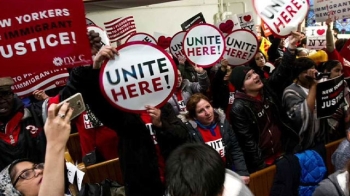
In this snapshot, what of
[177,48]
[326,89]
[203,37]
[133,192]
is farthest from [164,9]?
[133,192]

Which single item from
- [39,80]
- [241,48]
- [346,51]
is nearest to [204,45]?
[241,48]

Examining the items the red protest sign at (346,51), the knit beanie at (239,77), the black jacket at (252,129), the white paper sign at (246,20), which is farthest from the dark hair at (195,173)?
the white paper sign at (246,20)

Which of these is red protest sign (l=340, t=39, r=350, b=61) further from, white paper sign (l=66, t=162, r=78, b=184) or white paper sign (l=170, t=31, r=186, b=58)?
white paper sign (l=66, t=162, r=78, b=184)

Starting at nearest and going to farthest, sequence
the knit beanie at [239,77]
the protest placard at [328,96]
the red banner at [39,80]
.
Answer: the red banner at [39,80] < the protest placard at [328,96] < the knit beanie at [239,77]

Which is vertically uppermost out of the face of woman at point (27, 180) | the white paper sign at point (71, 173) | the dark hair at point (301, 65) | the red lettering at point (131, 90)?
the red lettering at point (131, 90)

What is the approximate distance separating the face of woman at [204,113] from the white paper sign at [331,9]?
154 centimetres

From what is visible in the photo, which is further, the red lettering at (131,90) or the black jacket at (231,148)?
the black jacket at (231,148)

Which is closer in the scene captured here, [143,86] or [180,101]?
[143,86]

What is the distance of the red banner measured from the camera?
1.72m

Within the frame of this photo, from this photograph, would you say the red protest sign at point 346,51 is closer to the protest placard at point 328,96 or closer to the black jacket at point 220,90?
the protest placard at point 328,96

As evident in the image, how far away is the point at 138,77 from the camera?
5.83 feet

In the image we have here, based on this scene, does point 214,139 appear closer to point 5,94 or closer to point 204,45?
point 204,45

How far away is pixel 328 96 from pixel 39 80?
1981 mm

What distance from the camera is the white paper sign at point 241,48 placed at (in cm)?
346
